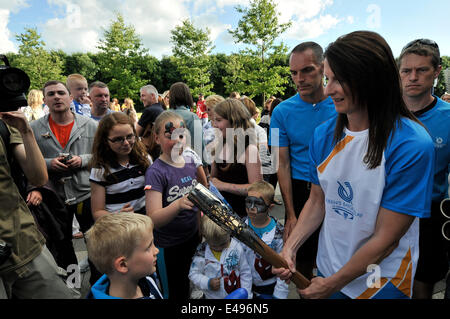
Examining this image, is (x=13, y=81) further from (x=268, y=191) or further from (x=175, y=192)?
(x=268, y=191)

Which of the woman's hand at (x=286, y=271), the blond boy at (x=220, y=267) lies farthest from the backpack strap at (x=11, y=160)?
the woman's hand at (x=286, y=271)

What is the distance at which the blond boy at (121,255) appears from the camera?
1.49 m

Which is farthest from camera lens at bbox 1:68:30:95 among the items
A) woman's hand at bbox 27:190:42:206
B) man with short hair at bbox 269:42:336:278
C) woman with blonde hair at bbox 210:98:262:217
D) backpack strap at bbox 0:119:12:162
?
man with short hair at bbox 269:42:336:278

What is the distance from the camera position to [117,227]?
5.04ft

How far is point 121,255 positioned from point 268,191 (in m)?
1.34

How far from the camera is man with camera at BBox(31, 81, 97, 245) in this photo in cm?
299

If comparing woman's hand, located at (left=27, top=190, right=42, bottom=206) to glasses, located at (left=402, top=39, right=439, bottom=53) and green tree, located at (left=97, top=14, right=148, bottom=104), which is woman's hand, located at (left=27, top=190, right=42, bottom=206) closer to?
Result: glasses, located at (left=402, top=39, right=439, bottom=53)

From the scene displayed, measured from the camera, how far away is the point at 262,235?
237 cm

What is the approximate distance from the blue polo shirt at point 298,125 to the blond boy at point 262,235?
356 mm

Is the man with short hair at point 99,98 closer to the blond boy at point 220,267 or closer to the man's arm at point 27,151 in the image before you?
the man's arm at point 27,151

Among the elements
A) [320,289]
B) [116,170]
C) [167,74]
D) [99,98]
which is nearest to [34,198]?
[116,170]
